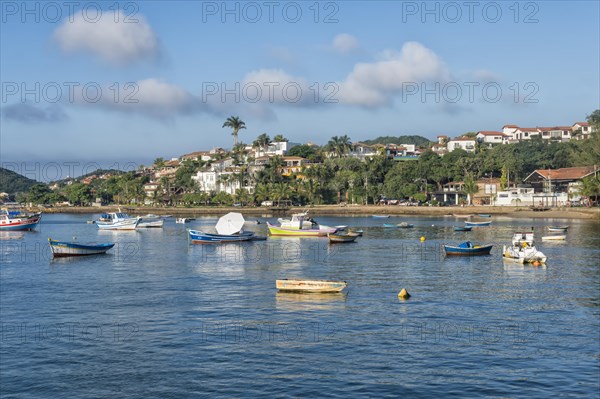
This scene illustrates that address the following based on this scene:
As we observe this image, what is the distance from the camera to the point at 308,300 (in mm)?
43000

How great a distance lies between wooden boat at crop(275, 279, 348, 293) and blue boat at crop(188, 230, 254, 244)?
128 ft

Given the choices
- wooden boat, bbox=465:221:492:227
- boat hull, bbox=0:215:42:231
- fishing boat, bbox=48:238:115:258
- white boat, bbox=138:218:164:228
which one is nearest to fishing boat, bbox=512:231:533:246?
fishing boat, bbox=48:238:115:258

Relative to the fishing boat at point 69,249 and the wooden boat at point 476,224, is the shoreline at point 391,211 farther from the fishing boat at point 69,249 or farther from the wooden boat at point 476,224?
the fishing boat at point 69,249

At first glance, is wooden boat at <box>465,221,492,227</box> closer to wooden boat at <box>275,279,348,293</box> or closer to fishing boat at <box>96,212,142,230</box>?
fishing boat at <box>96,212,142,230</box>

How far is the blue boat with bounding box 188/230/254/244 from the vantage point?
8312 cm

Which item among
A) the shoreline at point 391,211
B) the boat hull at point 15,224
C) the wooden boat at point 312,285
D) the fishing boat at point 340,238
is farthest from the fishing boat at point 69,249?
the shoreline at point 391,211

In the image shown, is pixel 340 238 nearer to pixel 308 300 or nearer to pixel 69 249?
pixel 69 249

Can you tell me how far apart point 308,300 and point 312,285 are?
6.85ft

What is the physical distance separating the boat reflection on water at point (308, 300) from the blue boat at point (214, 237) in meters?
39.0

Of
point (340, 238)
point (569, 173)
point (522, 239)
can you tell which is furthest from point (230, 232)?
point (569, 173)

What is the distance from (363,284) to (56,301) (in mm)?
21623

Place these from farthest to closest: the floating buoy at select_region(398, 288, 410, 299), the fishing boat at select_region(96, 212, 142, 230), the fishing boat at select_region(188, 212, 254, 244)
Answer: the fishing boat at select_region(96, 212, 142, 230) < the fishing boat at select_region(188, 212, 254, 244) < the floating buoy at select_region(398, 288, 410, 299)

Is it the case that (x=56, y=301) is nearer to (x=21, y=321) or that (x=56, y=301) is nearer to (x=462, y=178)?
(x=21, y=321)

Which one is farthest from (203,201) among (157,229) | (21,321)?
(21,321)
